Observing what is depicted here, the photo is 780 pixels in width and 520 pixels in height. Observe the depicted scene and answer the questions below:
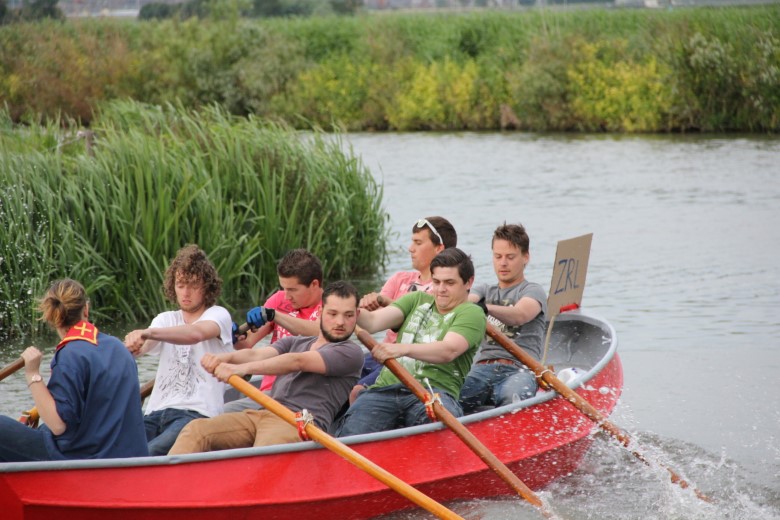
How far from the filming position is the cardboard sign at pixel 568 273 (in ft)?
24.9

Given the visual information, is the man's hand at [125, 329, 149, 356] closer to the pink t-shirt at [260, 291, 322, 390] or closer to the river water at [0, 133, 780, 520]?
the pink t-shirt at [260, 291, 322, 390]

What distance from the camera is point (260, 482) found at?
5.90m

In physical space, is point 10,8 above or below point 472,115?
above

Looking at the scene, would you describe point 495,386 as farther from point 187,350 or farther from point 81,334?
point 81,334

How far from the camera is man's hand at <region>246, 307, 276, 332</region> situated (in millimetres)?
6328

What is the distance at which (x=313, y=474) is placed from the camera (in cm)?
606

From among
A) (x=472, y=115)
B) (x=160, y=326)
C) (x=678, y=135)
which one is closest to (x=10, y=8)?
(x=472, y=115)

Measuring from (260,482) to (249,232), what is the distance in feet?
20.7

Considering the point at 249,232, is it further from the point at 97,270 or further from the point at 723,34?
the point at 723,34

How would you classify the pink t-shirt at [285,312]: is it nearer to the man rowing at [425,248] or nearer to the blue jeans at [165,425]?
the man rowing at [425,248]

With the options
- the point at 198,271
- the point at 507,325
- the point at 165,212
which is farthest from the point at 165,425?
the point at 165,212

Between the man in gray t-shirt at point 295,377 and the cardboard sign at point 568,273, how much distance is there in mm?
1733

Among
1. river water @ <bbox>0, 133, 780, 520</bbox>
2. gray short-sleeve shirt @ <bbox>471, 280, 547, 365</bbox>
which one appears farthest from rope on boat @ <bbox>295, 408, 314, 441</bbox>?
gray short-sleeve shirt @ <bbox>471, 280, 547, 365</bbox>

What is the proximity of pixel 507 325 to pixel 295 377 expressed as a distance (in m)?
1.62
